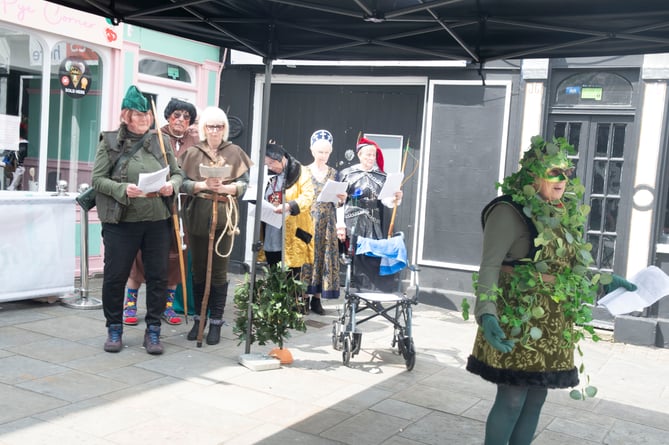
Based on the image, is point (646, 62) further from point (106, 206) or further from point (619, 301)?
point (106, 206)

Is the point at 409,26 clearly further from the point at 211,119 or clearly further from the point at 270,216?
the point at 270,216

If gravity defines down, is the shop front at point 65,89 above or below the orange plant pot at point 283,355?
above

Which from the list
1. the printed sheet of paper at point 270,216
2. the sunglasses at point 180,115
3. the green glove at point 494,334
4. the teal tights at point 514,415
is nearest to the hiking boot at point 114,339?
the printed sheet of paper at point 270,216

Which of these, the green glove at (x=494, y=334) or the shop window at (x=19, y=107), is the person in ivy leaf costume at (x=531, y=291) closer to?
the green glove at (x=494, y=334)

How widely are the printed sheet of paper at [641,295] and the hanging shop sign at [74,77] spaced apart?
269 inches

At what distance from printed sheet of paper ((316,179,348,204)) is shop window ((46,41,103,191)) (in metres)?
3.70

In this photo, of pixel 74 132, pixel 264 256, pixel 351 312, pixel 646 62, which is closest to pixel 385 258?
pixel 351 312

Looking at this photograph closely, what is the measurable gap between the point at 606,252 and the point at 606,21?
13.3 ft

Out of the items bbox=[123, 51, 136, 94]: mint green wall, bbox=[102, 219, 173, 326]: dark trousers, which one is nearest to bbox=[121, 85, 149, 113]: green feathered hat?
bbox=[102, 219, 173, 326]: dark trousers

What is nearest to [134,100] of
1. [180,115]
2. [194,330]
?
[180,115]

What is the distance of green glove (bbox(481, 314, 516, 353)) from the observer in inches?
133

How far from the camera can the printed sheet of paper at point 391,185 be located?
6.43 m

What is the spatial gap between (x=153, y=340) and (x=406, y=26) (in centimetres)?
319

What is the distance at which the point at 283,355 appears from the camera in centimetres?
573
